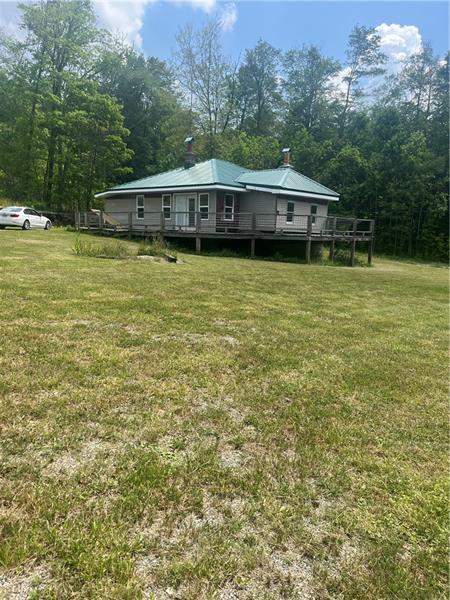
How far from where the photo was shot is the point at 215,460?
2.60 meters

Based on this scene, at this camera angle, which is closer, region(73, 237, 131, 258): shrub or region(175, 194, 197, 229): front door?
region(73, 237, 131, 258): shrub

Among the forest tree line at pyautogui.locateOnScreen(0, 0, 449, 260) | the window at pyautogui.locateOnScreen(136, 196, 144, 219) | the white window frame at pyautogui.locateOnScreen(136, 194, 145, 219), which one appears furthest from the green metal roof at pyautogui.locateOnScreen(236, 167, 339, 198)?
the forest tree line at pyautogui.locateOnScreen(0, 0, 449, 260)

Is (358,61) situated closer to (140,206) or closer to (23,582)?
(140,206)

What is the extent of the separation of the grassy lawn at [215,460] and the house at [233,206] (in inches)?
528

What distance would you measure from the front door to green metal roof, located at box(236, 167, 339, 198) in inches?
102

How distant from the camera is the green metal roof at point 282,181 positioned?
755 inches

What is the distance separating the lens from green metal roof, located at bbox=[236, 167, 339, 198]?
1917 centimetres

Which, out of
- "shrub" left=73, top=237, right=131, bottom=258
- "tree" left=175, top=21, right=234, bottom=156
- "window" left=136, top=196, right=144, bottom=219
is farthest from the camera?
"tree" left=175, top=21, right=234, bottom=156

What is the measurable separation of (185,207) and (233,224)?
288cm

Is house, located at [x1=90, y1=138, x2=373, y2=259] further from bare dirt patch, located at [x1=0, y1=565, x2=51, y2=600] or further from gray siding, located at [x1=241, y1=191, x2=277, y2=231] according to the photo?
bare dirt patch, located at [x1=0, y1=565, x2=51, y2=600]

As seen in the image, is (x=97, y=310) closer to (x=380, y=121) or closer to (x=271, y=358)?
(x=271, y=358)

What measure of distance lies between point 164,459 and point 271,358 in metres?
2.15

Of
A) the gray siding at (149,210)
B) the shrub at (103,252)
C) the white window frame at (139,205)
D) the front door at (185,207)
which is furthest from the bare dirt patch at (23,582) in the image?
the white window frame at (139,205)

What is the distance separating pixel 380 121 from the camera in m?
30.8
